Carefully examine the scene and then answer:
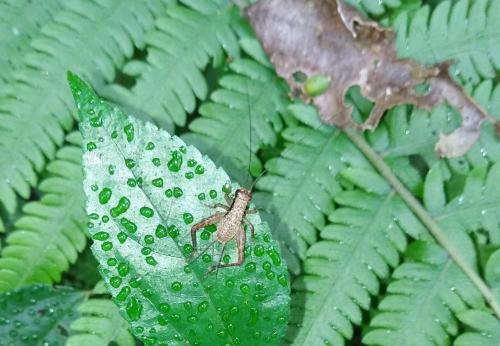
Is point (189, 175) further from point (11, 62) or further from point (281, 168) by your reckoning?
point (11, 62)

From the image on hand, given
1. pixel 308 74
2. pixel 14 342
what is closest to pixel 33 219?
pixel 14 342

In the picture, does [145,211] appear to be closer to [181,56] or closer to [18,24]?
[181,56]

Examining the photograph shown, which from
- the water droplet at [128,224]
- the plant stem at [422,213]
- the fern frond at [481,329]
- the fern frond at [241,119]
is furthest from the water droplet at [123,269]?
the fern frond at [481,329]

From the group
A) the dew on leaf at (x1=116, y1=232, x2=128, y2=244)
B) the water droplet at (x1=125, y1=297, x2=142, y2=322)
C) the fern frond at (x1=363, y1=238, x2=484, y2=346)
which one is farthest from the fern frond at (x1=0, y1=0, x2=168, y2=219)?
the fern frond at (x1=363, y1=238, x2=484, y2=346)

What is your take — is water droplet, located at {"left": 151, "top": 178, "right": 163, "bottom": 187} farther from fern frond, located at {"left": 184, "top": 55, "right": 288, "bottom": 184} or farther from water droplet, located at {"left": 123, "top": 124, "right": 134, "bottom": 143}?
fern frond, located at {"left": 184, "top": 55, "right": 288, "bottom": 184}

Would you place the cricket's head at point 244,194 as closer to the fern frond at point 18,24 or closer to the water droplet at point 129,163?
the water droplet at point 129,163

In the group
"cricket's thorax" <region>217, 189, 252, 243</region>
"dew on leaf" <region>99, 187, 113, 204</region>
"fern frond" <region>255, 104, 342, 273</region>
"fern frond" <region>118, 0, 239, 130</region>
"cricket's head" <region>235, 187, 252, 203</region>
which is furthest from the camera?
"fern frond" <region>118, 0, 239, 130</region>
